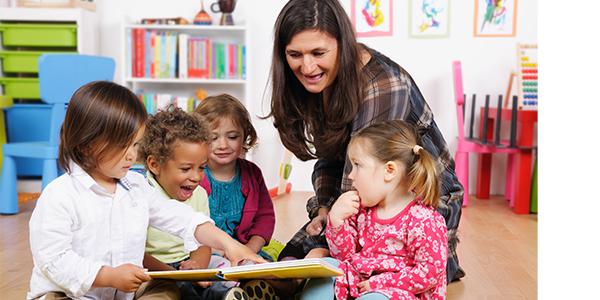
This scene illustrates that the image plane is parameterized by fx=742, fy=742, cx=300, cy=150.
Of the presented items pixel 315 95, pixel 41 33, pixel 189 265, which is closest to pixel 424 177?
pixel 315 95

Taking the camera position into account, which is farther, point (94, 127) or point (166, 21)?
point (166, 21)

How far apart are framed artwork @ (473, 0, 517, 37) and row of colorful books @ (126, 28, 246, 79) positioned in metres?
1.44

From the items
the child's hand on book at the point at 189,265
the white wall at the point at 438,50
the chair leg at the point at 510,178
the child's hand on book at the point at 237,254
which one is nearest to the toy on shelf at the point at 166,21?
the white wall at the point at 438,50

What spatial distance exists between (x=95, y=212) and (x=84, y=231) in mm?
46

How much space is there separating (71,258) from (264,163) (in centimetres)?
316

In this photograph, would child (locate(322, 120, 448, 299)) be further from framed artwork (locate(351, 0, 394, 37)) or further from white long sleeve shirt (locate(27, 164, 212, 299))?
framed artwork (locate(351, 0, 394, 37))

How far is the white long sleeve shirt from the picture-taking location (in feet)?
4.98

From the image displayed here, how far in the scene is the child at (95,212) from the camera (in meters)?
1.52

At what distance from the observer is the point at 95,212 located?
5.19 ft

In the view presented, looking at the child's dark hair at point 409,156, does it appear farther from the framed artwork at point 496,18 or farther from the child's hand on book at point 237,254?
the framed artwork at point 496,18

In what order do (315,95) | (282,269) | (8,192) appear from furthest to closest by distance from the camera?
(8,192) < (315,95) < (282,269)

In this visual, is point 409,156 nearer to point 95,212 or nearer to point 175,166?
point 175,166

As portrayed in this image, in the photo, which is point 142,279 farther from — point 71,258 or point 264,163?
point 264,163

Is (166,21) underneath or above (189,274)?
above
